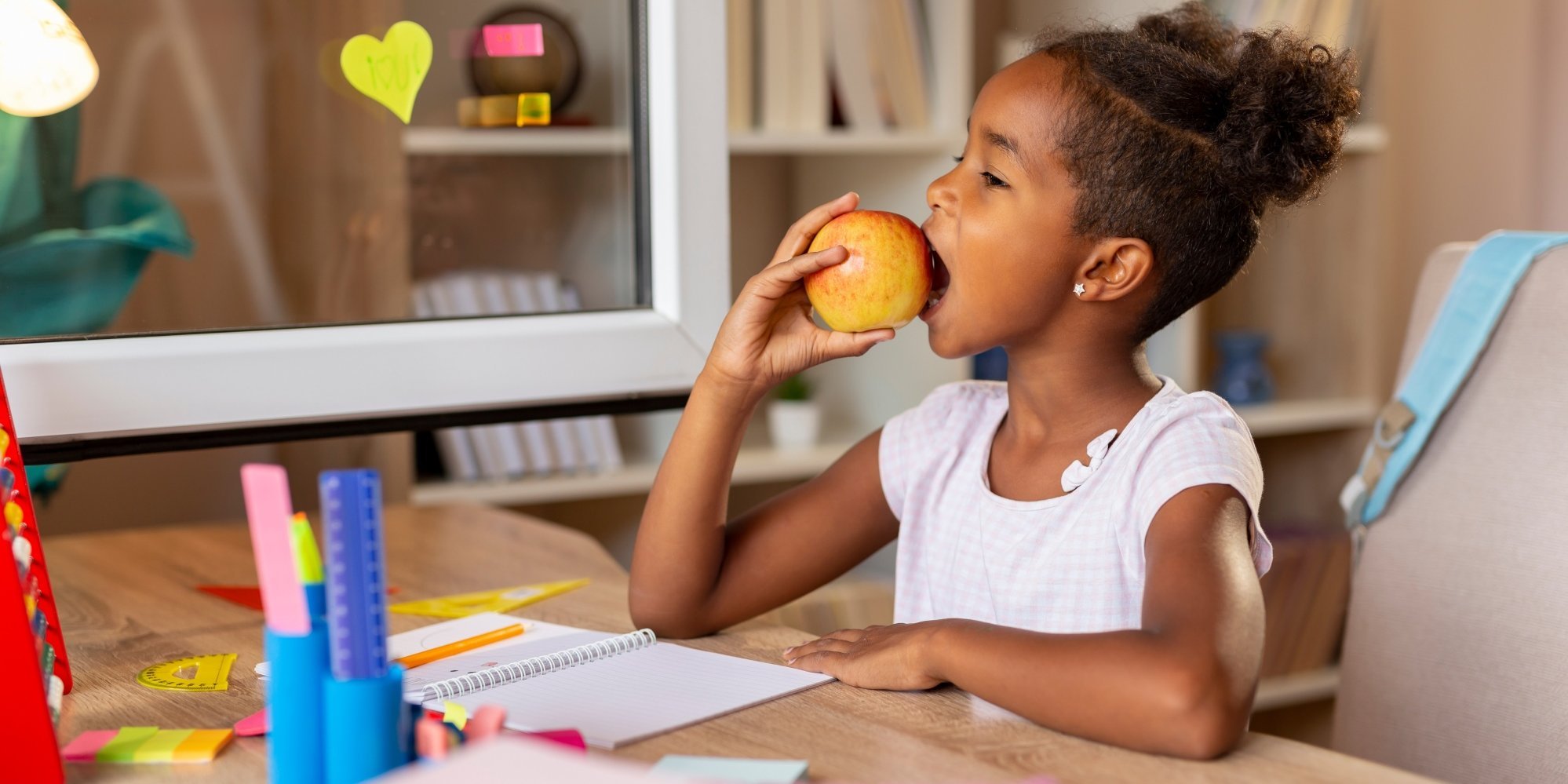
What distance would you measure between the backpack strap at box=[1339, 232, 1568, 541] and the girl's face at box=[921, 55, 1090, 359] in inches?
13.2

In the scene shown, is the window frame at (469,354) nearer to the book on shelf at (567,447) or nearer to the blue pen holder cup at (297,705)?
the blue pen holder cup at (297,705)

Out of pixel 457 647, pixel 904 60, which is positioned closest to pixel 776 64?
pixel 904 60

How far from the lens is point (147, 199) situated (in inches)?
49.3

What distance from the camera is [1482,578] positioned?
3.45 ft

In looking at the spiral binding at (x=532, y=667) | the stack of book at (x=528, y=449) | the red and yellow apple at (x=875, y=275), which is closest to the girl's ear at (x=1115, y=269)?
the red and yellow apple at (x=875, y=275)

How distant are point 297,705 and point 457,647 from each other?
0.31 metres

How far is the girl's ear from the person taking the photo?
947 mm

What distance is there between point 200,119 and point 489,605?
929mm

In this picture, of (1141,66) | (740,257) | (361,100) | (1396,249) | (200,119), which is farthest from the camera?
(1396,249)

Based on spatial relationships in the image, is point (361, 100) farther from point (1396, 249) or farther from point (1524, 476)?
point (1396, 249)

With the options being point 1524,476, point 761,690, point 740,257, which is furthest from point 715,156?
point 740,257

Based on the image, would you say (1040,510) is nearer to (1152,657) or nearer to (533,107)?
(1152,657)

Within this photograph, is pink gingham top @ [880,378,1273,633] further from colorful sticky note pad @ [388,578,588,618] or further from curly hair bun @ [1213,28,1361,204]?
colorful sticky note pad @ [388,578,588,618]

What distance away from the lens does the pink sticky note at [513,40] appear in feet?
3.51
